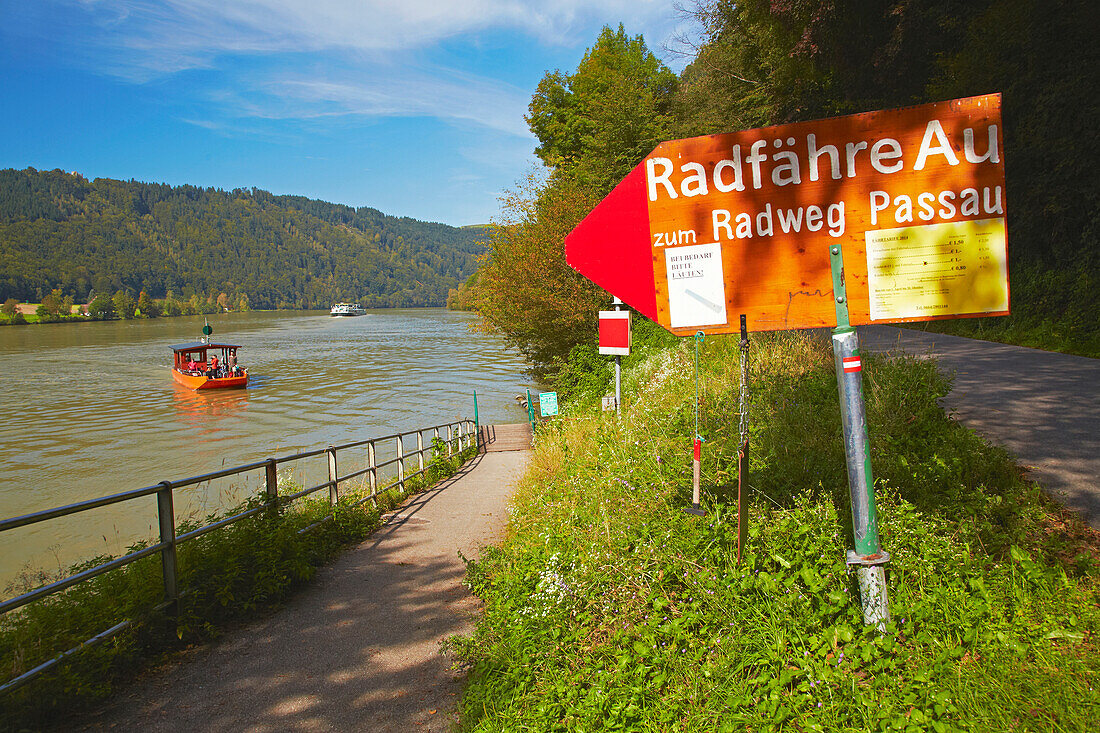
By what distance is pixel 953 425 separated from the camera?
193 inches

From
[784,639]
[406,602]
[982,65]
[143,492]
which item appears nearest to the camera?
[784,639]

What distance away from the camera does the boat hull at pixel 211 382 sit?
3944 cm

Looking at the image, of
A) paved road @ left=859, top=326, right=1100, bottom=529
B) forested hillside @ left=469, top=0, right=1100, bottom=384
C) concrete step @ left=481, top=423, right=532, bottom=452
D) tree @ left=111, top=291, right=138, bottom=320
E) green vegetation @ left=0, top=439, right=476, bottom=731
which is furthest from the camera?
tree @ left=111, top=291, right=138, bottom=320

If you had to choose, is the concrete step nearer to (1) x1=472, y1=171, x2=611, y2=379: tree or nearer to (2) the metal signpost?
(1) x1=472, y1=171, x2=611, y2=379: tree

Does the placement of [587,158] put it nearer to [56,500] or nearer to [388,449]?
[388,449]

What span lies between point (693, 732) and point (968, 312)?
211 cm

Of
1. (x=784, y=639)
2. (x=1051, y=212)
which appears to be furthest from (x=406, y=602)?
(x=1051, y=212)

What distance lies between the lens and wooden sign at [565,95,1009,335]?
252 centimetres

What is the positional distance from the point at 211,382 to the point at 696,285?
4310 cm

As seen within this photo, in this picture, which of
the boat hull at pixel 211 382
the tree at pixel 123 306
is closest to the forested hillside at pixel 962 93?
the boat hull at pixel 211 382

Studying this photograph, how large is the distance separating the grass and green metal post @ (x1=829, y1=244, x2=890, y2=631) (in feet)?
1.39

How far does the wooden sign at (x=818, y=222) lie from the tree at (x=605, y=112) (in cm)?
2402

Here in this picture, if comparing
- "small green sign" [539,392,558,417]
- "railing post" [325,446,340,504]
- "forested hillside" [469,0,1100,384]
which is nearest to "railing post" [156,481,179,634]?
"railing post" [325,446,340,504]

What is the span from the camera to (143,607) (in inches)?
168
